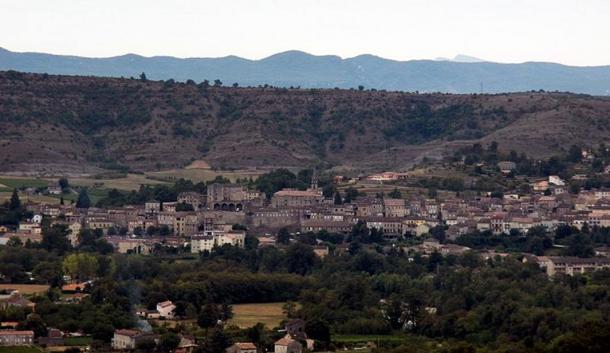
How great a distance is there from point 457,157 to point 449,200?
11.1 m

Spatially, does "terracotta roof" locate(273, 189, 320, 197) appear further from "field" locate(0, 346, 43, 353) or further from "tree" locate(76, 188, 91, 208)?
"field" locate(0, 346, 43, 353)

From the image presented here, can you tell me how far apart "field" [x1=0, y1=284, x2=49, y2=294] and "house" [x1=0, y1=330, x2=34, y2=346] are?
941 cm

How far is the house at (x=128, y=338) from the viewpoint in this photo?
5256 cm

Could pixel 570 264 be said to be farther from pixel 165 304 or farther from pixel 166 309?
pixel 166 309

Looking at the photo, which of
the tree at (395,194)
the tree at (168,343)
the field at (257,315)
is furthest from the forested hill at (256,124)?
the tree at (168,343)

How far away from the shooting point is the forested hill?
105m

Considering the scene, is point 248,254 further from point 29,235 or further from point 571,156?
point 571,156

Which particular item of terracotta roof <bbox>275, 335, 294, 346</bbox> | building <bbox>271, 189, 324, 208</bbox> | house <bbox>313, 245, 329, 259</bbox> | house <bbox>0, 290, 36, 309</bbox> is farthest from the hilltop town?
house <bbox>313, 245, 329, 259</bbox>

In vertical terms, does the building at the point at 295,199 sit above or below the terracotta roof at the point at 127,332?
below

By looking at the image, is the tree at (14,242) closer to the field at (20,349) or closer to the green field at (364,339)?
the green field at (364,339)

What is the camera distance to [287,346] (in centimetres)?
5212

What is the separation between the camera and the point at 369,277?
66.3m

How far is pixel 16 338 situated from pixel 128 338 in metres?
2.95

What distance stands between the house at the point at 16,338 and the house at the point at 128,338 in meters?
2.21
